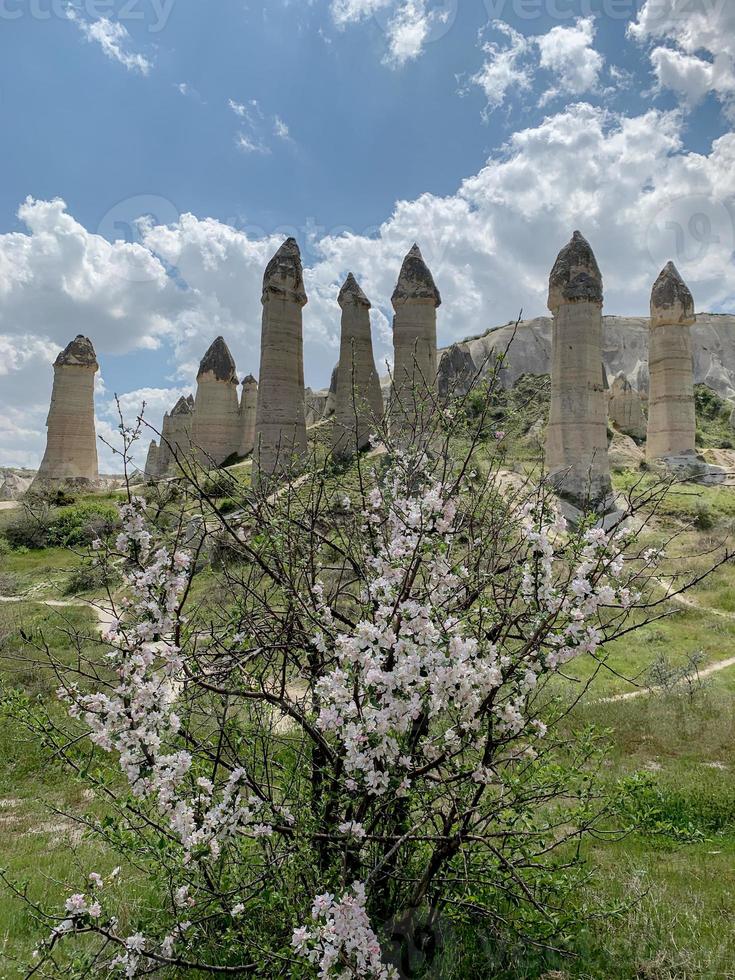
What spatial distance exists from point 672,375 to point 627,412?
979 cm

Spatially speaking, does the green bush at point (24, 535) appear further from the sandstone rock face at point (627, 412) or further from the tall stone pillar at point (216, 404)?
the sandstone rock face at point (627, 412)

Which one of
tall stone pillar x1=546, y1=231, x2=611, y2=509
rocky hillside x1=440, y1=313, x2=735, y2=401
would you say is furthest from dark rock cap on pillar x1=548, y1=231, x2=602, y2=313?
rocky hillside x1=440, y1=313, x2=735, y2=401

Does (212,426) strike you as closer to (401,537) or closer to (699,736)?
(699,736)

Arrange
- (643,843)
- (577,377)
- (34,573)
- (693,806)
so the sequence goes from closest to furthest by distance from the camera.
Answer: (643,843), (693,806), (34,573), (577,377)

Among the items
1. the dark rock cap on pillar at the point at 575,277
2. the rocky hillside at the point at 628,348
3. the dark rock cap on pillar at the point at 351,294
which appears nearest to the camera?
the dark rock cap on pillar at the point at 575,277

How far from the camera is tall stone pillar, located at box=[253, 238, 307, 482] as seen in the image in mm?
18734

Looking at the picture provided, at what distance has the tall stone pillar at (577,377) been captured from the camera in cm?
1803

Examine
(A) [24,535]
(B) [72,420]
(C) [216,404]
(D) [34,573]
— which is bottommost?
(D) [34,573]

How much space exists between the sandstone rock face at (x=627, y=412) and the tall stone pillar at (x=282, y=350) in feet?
66.1

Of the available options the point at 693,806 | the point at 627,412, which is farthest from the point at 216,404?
the point at 693,806

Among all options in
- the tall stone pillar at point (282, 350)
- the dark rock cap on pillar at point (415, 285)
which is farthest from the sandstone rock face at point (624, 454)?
the tall stone pillar at point (282, 350)

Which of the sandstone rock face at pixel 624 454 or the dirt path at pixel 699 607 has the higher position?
the sandstone rock face at pixel 624 454

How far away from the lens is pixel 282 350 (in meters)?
19.2

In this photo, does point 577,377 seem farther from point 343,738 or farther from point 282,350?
point 343,738
